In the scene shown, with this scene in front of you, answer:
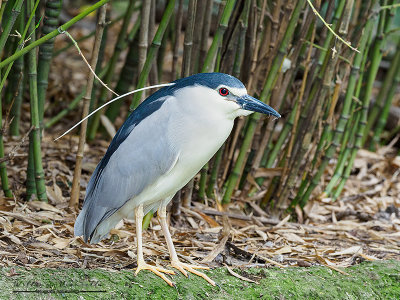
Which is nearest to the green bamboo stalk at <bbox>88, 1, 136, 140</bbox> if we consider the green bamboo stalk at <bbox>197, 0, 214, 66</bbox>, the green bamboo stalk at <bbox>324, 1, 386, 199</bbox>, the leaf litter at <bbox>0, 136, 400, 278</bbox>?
the leaf litter at <bbox>0, 136, 400, 278</bbox>

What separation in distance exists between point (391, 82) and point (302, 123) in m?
1.75

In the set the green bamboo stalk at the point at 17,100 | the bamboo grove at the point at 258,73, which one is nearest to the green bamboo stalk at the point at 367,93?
the bamboo grove at the point at 258,73

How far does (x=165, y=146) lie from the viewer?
253cm

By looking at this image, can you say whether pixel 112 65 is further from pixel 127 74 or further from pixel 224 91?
pixel 224 91

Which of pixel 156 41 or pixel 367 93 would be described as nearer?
pixel 156 41

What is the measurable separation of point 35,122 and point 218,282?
125 cm

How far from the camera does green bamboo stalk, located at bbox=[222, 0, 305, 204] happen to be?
3307 mm

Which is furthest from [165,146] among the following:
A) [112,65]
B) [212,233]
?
[112,65]

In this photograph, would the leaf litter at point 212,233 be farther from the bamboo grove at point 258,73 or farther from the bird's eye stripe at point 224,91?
the bird's eye stripe at point 224,91

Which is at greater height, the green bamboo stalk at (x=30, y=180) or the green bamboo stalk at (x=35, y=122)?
the green bamboo stalk at (x=35, y=122)

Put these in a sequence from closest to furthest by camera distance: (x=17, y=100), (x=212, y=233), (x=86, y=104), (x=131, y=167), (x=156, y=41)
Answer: (x=131, y=167) < (x=156, y=41) < (x=86, y=104) < (x=212, y=233) < (x=17, y=100)

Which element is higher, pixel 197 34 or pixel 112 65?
pixel 197 34

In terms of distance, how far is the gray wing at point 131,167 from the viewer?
2.55 meters

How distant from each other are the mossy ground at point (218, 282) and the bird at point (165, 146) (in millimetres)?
73
